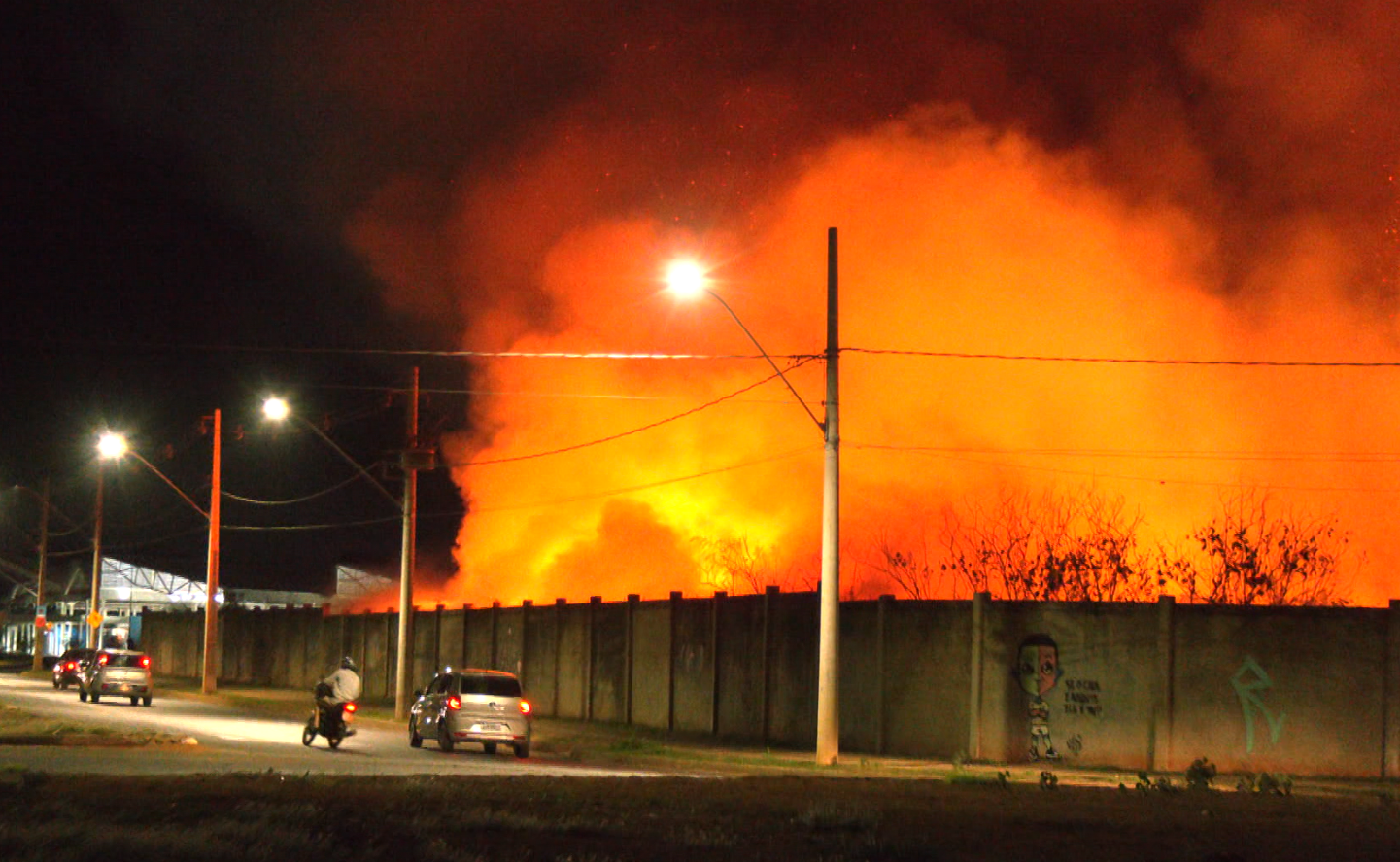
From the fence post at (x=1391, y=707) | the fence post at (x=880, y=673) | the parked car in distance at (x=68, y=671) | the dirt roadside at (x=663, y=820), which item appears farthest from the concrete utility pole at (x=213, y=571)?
the fence post at (x=1391, y=707)

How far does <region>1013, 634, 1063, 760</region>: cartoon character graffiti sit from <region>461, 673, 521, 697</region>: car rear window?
318 inches

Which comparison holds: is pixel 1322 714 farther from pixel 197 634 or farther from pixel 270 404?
pixel 197 634

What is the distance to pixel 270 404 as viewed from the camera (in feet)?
107

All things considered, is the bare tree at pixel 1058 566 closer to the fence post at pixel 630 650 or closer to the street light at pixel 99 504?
the fence post at pixel 630 650

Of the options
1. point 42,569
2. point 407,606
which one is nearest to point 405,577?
point 407,606

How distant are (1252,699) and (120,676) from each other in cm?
2943

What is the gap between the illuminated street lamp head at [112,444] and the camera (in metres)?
46.3

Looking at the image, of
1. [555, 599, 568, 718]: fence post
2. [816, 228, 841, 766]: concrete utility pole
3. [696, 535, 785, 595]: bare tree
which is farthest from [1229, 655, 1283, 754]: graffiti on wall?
[696, 535, 785, 595]: bare tree

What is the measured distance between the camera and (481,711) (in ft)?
80.9

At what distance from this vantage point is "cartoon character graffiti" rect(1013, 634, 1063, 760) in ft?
74.7

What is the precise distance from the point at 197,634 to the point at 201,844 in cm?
5518

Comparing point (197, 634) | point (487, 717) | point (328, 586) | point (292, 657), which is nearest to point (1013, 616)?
point (487, 717)

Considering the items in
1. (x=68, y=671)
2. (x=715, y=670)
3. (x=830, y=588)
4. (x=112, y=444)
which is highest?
(x=112, y=444)

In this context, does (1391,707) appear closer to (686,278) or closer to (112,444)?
(686,278)
